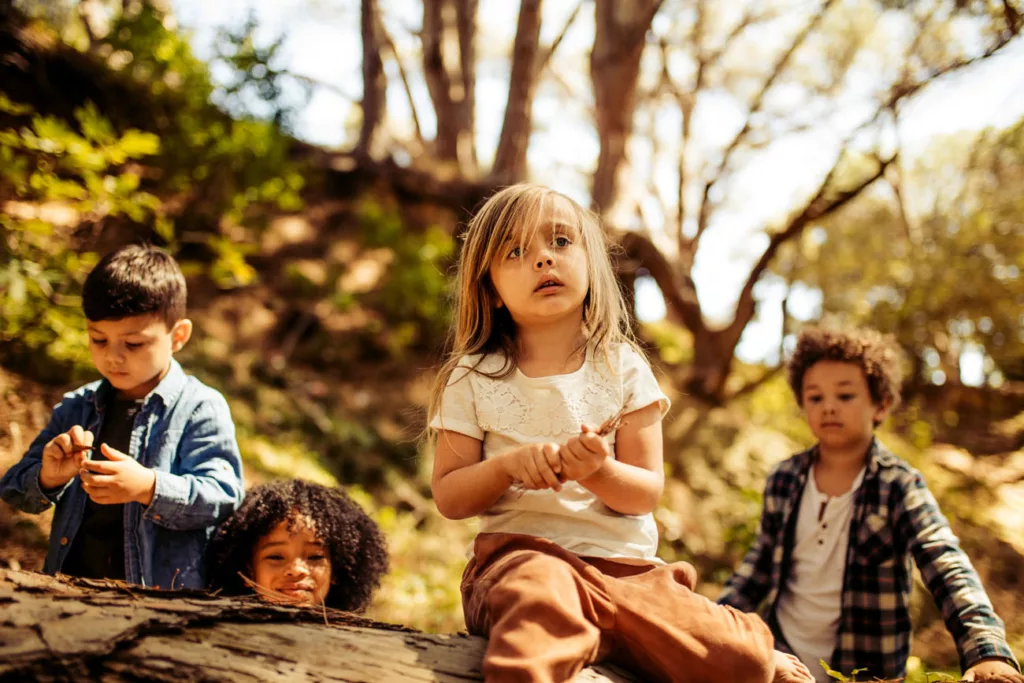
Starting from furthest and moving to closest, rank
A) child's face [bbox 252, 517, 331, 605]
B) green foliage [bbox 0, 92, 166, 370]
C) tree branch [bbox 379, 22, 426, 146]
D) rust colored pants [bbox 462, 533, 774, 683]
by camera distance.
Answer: tree branch [bbox 379, 22, 426, 146] → green foliage [bbox 0, 92, 166, 370] → child's face [bbox 252, 517, 331, 605] → rust colored pants [bbox 462, 533, 774, 683]

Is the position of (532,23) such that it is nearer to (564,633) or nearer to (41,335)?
(41,335)

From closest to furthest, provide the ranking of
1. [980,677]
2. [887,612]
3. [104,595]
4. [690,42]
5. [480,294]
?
1. [104,595]
2. [980,677]
3. [480,294]
4. [887,612]
5. [690,42]

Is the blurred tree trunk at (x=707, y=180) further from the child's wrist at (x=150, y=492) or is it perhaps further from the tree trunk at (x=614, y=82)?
the child's wrist at (x=150, y=492)

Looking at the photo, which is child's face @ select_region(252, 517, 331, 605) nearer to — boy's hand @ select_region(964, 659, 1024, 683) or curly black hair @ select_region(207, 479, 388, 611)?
curly black hair @ select_region(207, 479, 388, 611)

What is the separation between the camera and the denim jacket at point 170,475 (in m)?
2.47

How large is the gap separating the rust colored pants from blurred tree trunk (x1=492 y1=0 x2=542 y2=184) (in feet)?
18.0

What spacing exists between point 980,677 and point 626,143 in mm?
6295

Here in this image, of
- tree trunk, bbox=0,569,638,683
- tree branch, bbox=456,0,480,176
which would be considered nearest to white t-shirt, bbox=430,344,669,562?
tree trunk, bbox=0,569,638,683

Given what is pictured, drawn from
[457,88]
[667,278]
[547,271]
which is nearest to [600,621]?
[547,271]

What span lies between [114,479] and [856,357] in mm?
2896

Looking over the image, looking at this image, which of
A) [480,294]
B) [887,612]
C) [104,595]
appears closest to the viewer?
[104,595]

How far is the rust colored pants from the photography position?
1710 millimetres

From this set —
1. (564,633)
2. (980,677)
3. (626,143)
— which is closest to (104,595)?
(564,633)

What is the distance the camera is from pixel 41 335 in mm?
4211
